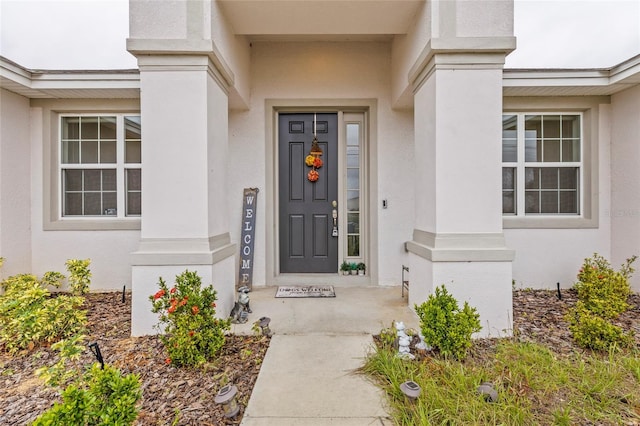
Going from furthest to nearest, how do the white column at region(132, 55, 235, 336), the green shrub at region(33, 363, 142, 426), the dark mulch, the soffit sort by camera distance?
the soffit
the white column at region(132, 55, 235, 336)
the dark mulch
the green shrub at region(33, 363, 142, 426)

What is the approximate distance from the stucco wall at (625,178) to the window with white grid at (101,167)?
263 inches

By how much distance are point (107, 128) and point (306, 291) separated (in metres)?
3.74

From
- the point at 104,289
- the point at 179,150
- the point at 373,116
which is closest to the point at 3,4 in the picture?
the point at 104,289

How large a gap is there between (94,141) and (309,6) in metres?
3.63

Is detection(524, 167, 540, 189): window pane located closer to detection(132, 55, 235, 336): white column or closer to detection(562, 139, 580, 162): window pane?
detection(562, 139, 580, 162): window pane

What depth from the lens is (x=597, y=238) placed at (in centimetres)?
444

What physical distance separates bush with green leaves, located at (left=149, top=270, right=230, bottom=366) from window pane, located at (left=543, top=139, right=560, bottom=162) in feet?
15.8

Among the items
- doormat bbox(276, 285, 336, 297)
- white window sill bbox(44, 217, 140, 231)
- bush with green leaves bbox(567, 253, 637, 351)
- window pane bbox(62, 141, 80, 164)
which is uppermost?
window pane bbox(62, 141, 80, 164)

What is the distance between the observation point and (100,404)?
1376mm

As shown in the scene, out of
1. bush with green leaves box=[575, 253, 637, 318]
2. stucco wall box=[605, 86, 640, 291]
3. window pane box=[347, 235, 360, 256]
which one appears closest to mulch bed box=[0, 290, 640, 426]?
bush with green leaves box=[575, 253, 637, 318]

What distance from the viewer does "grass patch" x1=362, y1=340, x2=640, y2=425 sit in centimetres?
177

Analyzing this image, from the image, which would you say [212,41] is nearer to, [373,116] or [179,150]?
[179,150]

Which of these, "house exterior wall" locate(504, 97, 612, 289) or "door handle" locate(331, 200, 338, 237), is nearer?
"house exterior wall" locate(504, 97, 612, 289)

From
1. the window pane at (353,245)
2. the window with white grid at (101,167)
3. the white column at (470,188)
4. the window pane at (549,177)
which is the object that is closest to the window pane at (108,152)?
the window with white grid at (101,167)
